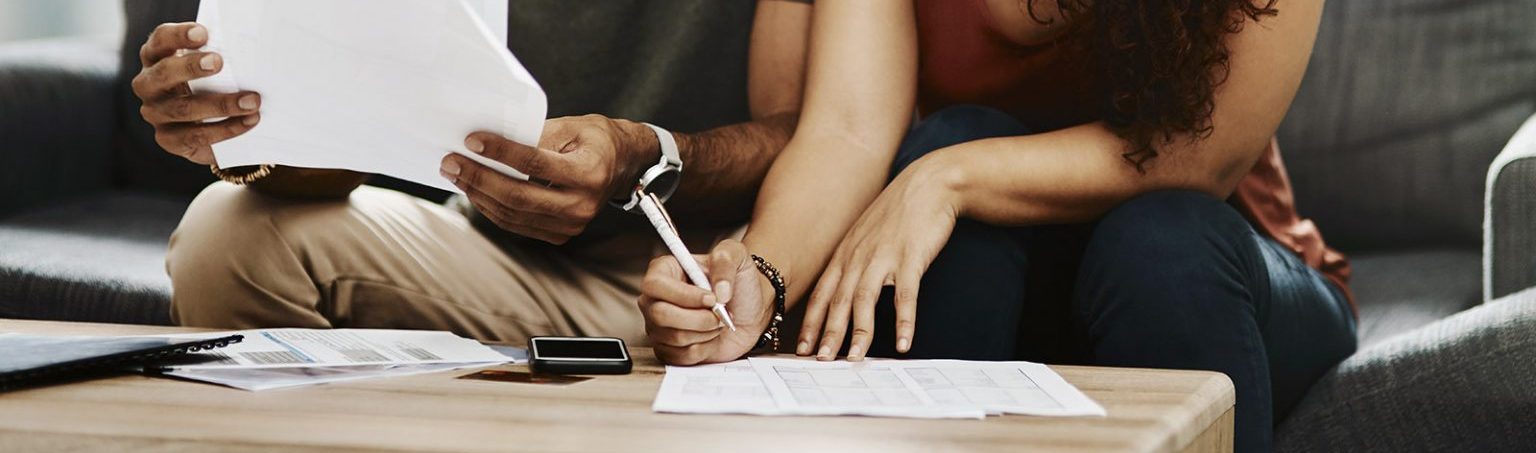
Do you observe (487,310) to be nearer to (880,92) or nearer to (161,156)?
(880,92)

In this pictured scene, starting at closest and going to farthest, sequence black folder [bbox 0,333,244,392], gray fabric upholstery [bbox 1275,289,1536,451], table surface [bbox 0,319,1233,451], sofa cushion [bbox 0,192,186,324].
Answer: table surface [bbox 0,319,1233,451] < black folder [bbox 0,333,244,392] < gray fabric upholstery [bbox 1275,289,1536,451] < sofa cushion [bbox 0,192,186,324]

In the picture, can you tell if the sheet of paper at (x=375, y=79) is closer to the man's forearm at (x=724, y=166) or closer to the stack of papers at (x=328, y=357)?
the stack of papers at (x=328, y=357)

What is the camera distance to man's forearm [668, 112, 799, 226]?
1202mm

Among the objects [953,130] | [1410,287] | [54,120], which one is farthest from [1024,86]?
[54,120]

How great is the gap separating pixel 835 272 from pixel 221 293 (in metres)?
0.52

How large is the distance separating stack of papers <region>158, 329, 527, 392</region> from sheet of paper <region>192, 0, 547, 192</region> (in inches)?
4.3

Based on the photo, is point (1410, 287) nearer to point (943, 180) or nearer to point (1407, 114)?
point (1407, 114)

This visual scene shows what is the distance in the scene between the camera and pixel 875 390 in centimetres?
70

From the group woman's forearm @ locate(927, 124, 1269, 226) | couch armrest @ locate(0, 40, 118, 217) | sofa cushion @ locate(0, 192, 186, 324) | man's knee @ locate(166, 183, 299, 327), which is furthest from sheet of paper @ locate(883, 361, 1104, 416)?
couch armrest @ locate(0, 40, 118, 217)

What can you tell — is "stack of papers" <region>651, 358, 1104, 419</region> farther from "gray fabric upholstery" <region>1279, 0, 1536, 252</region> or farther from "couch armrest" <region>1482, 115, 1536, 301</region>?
"gray fabric upholstery" <region>1279, 0, 1536, 252</region>

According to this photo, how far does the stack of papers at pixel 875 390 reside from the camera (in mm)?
646

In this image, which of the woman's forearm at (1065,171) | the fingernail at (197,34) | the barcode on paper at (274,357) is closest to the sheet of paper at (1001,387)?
the woman's forearm at (1065,171)

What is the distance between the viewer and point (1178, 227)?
905mm

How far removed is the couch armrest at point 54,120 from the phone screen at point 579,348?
1.08m
